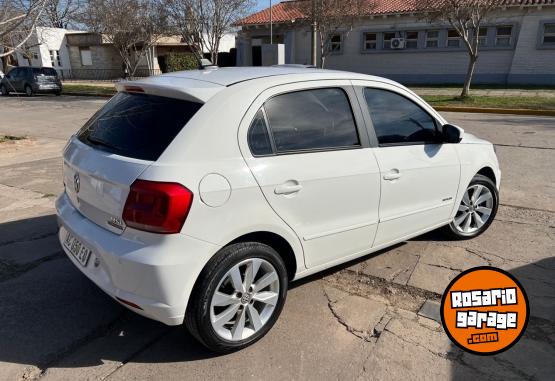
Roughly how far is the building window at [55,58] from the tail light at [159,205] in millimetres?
44918

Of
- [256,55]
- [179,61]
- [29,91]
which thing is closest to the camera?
[29,91]

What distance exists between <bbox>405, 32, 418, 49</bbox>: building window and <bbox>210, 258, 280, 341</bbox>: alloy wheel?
26.0m

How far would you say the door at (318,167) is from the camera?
2734 millimetres

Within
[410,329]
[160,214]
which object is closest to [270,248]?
[160,214]

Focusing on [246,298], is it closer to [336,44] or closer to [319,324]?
[319,324]

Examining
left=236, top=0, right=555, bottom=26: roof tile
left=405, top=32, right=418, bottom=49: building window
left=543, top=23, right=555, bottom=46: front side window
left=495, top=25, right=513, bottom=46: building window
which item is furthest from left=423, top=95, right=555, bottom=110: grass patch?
left=405, top=32, right=418, bottom=49: building window

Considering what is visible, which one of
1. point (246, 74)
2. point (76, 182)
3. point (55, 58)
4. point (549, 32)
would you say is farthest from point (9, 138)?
point (55, 58)

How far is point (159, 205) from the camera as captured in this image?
2.34 m

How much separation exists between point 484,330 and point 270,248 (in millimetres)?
1381

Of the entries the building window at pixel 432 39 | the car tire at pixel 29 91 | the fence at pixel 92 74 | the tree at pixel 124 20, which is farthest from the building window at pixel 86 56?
the building window at pixel 432 39

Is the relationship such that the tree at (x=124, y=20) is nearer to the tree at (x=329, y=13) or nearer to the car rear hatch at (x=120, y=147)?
the tree at (x=329, y=13)

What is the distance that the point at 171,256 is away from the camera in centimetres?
236

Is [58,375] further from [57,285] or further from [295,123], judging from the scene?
[295,123]

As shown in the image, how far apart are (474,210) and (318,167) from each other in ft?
7.50
